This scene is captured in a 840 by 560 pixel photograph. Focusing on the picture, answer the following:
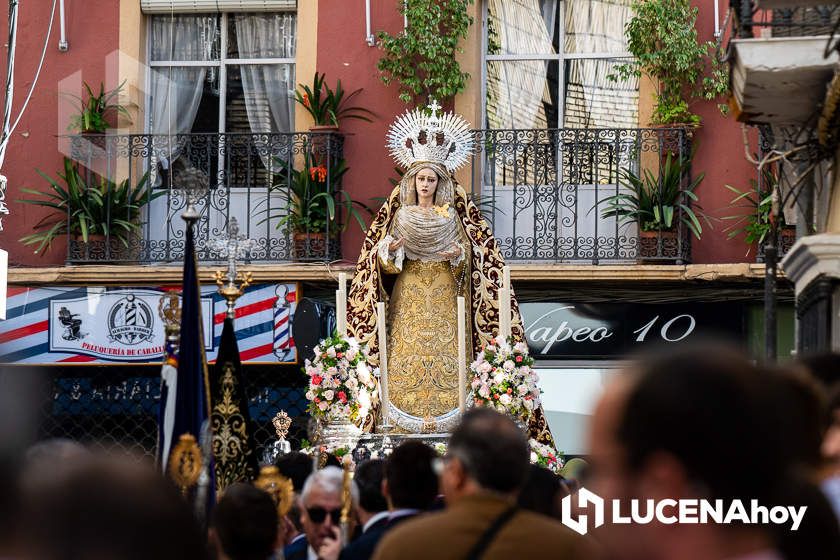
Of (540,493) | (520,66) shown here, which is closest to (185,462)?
(540,493)

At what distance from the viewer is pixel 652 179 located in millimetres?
16594

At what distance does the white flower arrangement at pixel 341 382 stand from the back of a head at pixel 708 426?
845cm

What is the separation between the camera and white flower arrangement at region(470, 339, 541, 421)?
10.7 metres

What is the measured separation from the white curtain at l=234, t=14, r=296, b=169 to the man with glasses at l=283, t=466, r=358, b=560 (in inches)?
489

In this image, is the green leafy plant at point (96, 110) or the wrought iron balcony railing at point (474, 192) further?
the green leafy plant at point (96, 110)

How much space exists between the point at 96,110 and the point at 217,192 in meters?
1.61

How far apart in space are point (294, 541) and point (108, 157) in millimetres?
12193

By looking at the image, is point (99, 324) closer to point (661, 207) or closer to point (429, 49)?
point (429, 49)

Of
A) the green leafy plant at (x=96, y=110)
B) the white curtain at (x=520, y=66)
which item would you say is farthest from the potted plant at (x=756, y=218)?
the green leafy plant at (x=96, y=110)

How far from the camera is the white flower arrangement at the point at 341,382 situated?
35.3 ft

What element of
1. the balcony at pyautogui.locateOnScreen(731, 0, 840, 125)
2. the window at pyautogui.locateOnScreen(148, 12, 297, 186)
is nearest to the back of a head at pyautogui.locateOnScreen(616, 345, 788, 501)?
the balcony at pyautogui.locateOnScreen(731, 0, 840, 125)

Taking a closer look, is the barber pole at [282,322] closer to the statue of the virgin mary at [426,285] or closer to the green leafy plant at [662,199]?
the green leafy plant at [662,199]

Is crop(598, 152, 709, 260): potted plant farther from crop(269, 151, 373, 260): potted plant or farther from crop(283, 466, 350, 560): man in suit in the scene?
crop(283, 466, 350, 560): man in suit

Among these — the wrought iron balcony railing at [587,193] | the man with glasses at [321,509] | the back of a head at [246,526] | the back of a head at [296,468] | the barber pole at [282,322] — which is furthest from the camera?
the barber pole at [282,322]
